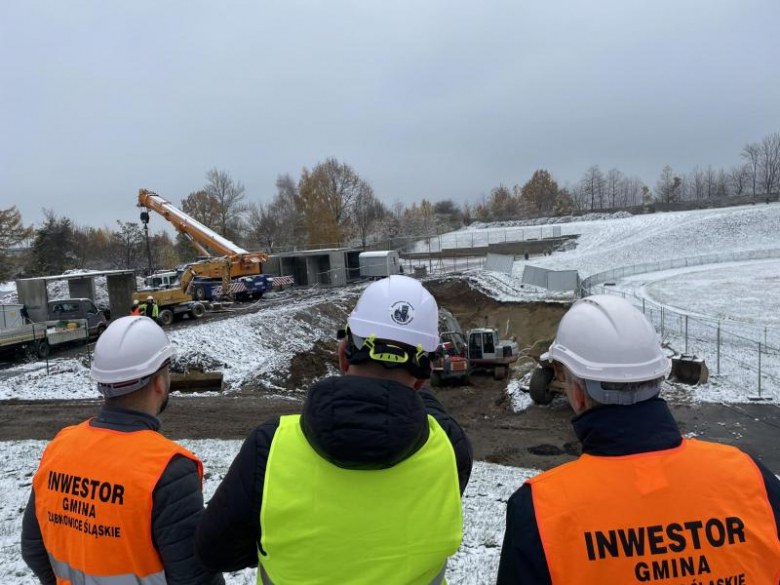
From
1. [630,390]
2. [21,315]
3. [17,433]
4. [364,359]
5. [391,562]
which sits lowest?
[17,433]

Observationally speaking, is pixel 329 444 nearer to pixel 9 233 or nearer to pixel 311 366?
pixel 311 366

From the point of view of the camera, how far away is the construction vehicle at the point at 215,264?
30.1m

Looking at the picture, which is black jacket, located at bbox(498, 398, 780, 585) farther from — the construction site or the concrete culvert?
the concrete culvert

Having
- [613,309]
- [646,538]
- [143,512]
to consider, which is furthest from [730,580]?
[143,512]

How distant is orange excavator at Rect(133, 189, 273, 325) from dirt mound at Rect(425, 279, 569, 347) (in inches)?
489

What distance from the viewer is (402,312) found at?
2.18 m

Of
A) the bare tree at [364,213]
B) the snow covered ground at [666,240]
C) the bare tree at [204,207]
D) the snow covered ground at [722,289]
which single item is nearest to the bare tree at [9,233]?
the bare tree at [204,207]

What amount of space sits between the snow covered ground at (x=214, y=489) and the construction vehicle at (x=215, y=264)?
19895 mm

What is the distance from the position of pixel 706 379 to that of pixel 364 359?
54.0 feet

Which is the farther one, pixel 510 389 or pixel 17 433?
pixel 510 389

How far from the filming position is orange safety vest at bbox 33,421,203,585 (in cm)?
229

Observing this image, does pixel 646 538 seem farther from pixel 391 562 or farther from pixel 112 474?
pixel 112 474

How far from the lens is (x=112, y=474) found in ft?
7.61

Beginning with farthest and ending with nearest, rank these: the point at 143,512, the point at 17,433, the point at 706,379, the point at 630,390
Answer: the point at 706,379 < the point at 17,433 < the point at 143,512 < the point at 630,390
